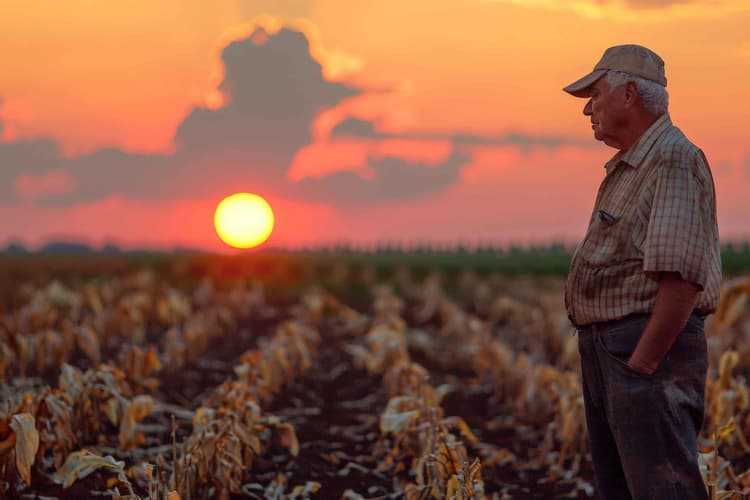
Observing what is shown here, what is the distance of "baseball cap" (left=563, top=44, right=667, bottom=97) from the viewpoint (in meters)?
3.41

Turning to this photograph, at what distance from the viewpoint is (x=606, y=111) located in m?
3.50

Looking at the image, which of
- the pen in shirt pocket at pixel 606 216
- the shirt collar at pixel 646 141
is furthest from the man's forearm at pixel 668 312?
the shirt collar at pixel 646 141

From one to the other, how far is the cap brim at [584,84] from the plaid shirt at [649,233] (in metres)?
0.27

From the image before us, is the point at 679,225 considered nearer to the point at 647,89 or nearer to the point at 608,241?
the point at 608,241

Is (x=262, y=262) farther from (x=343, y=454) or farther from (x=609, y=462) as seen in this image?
(x=609, y=462)

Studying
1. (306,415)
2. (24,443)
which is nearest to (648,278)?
(24,443)

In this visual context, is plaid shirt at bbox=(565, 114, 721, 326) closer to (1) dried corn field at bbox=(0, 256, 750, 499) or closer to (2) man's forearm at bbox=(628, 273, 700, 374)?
(2) man's forearm at bbox=(628, 273, 700, 374)

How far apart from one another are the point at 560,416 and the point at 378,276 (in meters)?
30.7

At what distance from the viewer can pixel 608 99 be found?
3.47 meters

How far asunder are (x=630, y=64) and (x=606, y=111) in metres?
0.19

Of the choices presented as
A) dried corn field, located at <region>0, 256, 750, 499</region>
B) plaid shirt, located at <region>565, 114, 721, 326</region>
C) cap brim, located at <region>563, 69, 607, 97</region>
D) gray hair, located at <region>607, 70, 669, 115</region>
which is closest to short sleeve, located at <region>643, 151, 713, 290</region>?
plaid shirt, located at <region>565, 114, 721, 326</region>

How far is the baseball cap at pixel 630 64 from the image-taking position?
11.2ft

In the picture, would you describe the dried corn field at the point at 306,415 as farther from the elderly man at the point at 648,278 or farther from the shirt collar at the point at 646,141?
the shirt collar at the point at 646,141

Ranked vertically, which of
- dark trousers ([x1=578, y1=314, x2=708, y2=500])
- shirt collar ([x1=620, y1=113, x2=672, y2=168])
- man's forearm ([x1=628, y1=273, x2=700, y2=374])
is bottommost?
dark trousers ([x1=578, y1=314, x2=708, y2=500])
